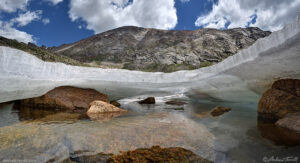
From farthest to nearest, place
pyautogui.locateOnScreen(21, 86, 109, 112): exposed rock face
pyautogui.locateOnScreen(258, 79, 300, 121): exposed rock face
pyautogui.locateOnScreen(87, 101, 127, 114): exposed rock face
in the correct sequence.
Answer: pyautogui.locateOnScreen(21, 86, 109, 112): exposed rock face < pyautogui.locateOnScreen(87, 101, 127, 114): exposed rock face < pyautogui.locateOnScreen(258, 79, 300, 121): exposed rock face

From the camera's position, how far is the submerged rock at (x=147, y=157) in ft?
Answer: 6.23

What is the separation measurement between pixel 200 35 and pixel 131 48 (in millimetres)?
59902

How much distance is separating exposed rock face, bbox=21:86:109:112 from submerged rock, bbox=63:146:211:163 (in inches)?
197

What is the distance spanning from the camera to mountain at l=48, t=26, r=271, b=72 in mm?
99188

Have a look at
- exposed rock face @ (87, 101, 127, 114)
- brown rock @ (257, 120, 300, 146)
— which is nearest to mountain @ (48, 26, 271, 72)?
exposed rock face @ (87, 101, 127, 114)

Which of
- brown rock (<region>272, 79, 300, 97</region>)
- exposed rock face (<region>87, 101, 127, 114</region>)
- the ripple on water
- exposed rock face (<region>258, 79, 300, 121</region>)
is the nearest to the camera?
the ripple on water

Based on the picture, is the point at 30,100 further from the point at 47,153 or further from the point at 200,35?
the point at 200,35

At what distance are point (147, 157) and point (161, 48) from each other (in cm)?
12038

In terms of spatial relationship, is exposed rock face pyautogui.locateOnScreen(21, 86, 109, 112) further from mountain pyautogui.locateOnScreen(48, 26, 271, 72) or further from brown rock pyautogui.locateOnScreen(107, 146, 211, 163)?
mountain pyautogui.locateOnScreen(48, 26, 271, 72)

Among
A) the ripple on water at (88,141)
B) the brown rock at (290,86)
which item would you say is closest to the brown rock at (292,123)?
the brown rock at (290,86)

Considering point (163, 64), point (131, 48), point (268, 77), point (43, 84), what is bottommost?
point (43, 84)

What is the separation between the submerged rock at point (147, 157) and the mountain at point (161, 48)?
82906 millimetres

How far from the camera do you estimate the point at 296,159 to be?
1.93m

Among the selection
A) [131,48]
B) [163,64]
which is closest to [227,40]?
[163,64]
